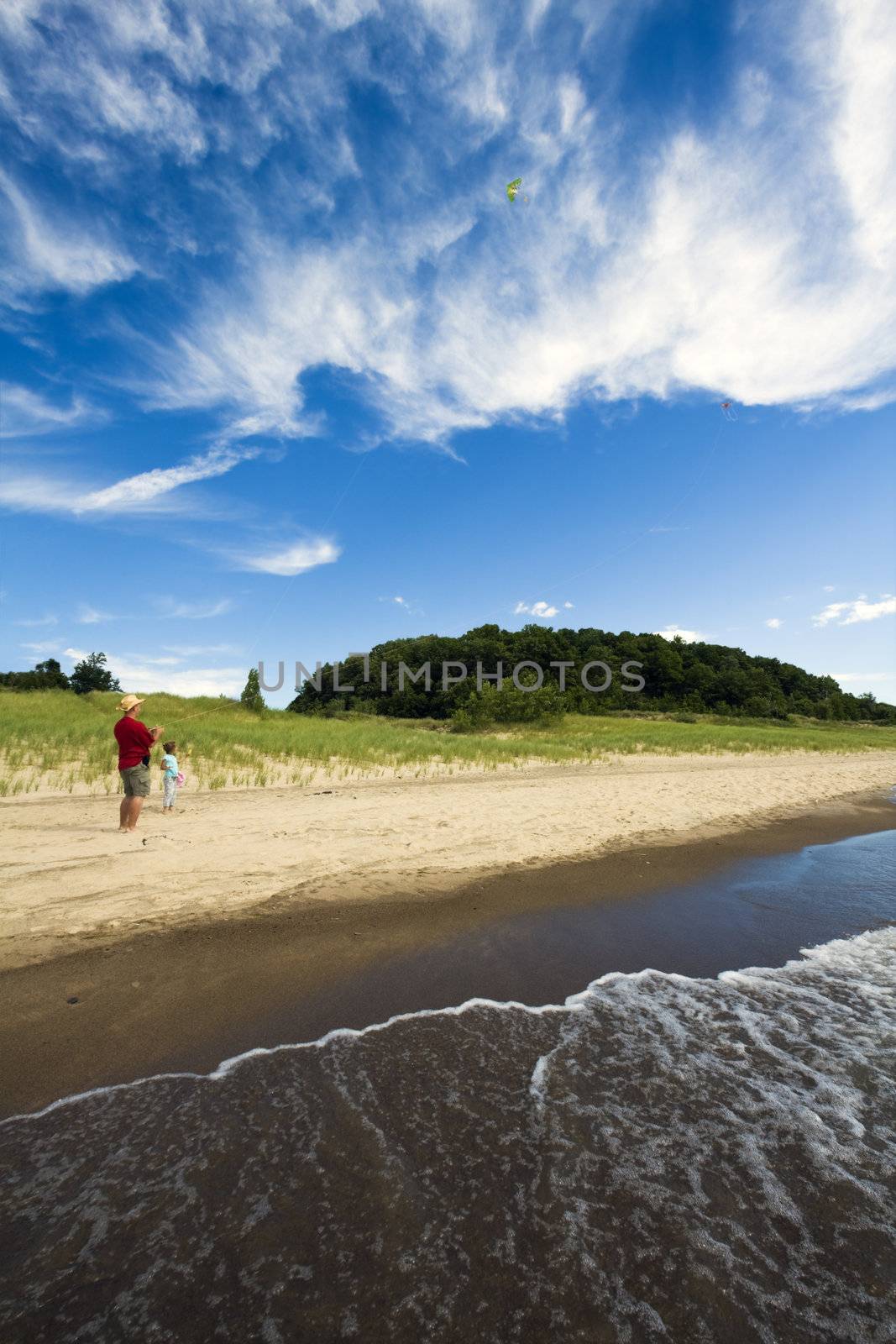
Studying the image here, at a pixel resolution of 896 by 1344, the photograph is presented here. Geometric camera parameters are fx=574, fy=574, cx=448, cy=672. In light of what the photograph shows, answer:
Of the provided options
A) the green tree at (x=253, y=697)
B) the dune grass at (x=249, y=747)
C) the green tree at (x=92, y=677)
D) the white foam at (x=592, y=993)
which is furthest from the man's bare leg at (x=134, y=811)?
the green tree at (x=92, y=677)

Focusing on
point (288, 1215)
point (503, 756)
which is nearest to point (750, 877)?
point (288, 1215)

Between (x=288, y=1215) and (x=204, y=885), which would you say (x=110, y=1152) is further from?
(x=204, y=885)

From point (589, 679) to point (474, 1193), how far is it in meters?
78.0

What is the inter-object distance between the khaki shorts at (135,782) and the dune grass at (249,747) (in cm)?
516

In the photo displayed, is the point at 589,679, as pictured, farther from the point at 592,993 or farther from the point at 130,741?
the point at 592,993

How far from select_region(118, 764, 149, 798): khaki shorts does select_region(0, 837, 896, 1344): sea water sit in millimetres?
5981

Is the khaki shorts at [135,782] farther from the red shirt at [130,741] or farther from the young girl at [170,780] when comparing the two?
the young girl at [170,780]

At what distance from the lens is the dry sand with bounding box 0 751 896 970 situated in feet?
19.0

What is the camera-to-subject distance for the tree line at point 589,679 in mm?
71125

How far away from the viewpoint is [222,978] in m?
4.65

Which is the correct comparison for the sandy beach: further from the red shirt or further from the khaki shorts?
the red shirt

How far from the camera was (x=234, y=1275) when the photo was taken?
6.96 ft

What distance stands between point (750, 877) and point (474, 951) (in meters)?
4.86

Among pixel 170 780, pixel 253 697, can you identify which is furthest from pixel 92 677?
pixel 170 780
